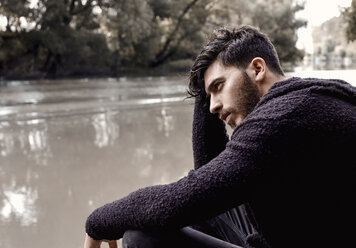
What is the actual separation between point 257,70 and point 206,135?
694mm

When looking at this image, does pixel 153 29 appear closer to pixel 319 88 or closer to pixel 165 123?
pixel 165 123

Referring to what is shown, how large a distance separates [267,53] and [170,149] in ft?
12.6

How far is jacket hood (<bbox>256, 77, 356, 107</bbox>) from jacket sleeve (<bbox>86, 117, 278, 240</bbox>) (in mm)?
141

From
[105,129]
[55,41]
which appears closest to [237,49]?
[105,129]

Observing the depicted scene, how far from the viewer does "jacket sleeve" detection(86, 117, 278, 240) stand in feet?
3.95

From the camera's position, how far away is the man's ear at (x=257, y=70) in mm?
1528

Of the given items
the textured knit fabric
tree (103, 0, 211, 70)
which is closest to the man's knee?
the textured knit fabric

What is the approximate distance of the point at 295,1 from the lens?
2975cm

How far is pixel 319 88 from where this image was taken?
1.22m

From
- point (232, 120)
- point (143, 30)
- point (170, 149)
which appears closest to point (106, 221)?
point (232, 120)

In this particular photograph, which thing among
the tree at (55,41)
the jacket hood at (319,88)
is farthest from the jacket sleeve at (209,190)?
the tree at (55,41)

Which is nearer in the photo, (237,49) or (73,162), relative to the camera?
(237,49)

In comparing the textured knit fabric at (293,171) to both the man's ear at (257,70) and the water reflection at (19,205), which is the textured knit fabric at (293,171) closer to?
the man's ear at (257,70)

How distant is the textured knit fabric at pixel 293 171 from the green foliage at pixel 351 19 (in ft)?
47.3
